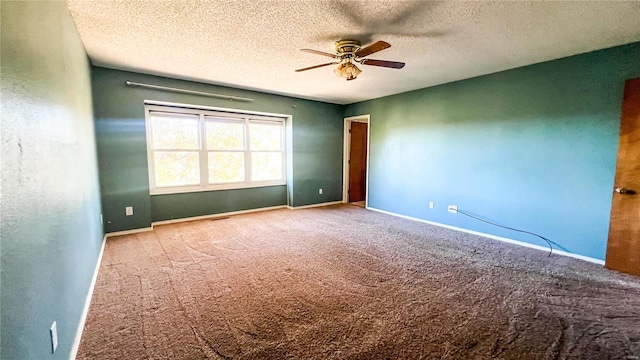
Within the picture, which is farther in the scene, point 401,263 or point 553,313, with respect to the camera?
point 401,263

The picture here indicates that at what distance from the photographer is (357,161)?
6672 millimetres

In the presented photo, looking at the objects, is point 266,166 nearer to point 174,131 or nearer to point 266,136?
point 266,136

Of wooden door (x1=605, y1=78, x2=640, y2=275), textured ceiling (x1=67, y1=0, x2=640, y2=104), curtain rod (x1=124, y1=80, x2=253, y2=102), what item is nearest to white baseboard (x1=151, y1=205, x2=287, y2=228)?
curtain rod (x1=124, y1=80, x2=253, y2=102)

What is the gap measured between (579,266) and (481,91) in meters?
2.50

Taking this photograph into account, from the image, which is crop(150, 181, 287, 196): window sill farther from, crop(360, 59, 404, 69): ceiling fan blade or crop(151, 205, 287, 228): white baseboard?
crop(360, 59, 404, 69): ceiling fan blade

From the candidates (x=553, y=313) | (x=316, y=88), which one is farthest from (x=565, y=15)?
(x=316, y=88)

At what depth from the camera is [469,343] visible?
172 centimetres

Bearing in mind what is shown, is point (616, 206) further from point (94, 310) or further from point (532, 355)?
point (94, 310)

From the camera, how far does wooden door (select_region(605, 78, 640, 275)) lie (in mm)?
2650

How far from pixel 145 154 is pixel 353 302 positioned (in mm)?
3767

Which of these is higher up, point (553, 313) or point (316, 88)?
point (316, 88)

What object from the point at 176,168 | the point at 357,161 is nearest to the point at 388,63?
the point at 176,168

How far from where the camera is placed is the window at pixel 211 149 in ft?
14.2

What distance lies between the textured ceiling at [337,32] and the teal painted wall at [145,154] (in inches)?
18.8
